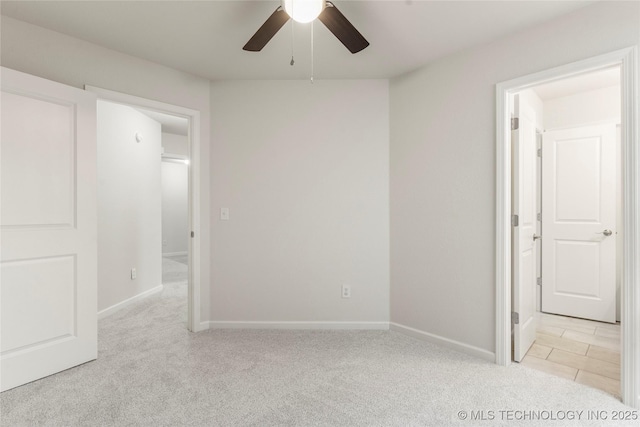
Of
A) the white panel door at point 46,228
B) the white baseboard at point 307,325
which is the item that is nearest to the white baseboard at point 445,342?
the white baseboard at point 307,325

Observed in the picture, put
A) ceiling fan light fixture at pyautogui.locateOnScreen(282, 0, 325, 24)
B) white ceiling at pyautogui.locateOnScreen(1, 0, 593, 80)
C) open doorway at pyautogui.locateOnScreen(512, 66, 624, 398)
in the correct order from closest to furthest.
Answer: ceiling fan light fixture at pyautogui.locateOnScreen(282, 0, 325, 24) → white ceiling at pyautogui.locateOnScreen(1, 0, 593, 80) → open doorway at pyautogui.locateOnScreen(512, 66, 624, 398)

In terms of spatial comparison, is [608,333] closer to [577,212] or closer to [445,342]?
[577,212]

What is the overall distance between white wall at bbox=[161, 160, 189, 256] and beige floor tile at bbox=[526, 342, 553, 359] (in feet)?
22.3

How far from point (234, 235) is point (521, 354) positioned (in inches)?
102

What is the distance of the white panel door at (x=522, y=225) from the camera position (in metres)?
2.33

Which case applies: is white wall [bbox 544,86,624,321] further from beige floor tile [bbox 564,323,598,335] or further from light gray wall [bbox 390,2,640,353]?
light gray wall [bbox 390,2,640,353]

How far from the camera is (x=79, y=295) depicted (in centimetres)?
226

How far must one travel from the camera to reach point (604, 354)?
247 centimetres

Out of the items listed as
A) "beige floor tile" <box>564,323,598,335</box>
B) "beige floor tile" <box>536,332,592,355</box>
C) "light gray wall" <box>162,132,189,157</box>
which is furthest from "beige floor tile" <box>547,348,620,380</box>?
"light gray wall" <box>162,132,189,157</box>

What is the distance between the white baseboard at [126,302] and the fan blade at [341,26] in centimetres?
346

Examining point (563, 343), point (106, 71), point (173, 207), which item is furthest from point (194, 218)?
point (173, 207)

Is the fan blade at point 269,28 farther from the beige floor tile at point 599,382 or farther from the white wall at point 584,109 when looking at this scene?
the white wall at point 584,109

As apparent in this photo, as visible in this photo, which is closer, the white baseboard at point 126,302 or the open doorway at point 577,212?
the open doorway at point 577,212

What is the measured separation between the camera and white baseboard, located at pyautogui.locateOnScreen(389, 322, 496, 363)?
236cm
